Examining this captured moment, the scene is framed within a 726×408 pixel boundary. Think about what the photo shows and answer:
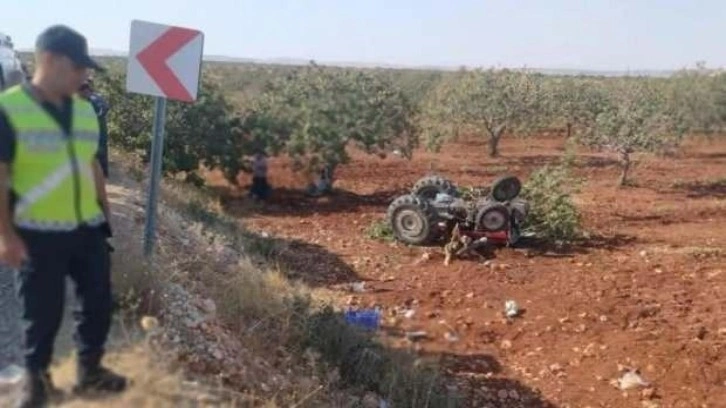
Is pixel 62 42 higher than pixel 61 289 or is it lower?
higher

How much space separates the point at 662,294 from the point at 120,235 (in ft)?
20.6

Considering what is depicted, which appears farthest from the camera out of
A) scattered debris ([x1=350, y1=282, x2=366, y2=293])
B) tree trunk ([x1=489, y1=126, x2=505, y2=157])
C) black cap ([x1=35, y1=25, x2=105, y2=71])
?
tree trunk ([x1=489, y1=126, x2=505, y2=157])

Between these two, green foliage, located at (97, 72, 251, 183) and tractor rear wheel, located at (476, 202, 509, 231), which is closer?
tractor rear wheel, located at (476, 202, 509, 231)

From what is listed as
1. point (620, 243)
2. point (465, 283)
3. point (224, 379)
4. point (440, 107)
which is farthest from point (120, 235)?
point (440, 107)

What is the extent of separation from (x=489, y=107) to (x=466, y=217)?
1461 cm

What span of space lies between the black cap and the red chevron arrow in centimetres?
173

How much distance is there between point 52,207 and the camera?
10.7 ft

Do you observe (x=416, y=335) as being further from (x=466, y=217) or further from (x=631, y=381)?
(x=466, y=217)

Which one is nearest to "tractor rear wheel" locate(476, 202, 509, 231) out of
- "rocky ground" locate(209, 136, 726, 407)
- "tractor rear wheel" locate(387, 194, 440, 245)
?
"rocky ground" locate(209, 136, 726, 407)

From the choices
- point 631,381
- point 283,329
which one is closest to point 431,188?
point 631,381

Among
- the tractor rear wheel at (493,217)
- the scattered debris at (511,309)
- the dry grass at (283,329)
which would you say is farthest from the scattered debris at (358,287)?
the dry grass at (283,329)

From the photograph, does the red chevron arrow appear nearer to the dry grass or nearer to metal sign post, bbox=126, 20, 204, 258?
metal sign post, bbox=126, 20, 204, 258

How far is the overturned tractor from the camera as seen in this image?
11.6 metres

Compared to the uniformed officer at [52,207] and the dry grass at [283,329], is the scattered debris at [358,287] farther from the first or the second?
the uniformed officer at [52,207]
